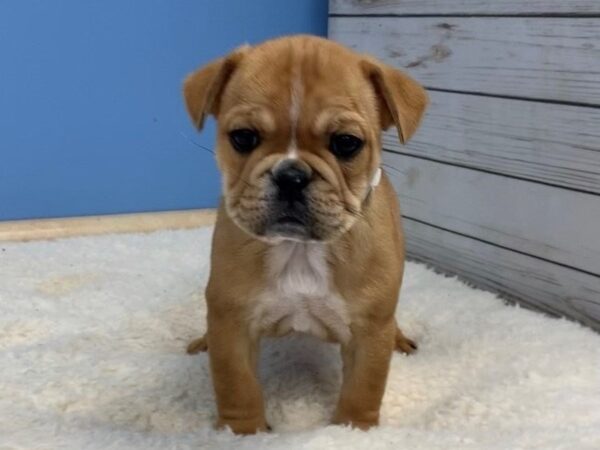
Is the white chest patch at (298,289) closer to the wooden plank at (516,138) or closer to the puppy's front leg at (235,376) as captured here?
the puppy's front leg at (235,376)

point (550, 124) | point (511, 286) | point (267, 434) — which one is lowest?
point (511, 286)

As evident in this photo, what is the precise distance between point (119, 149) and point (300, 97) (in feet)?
5.01

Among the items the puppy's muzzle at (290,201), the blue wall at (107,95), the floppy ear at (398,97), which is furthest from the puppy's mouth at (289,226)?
the blue wall at (107,95)

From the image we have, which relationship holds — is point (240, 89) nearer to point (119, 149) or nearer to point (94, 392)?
point (94, 392)

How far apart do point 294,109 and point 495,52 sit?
1042 mm

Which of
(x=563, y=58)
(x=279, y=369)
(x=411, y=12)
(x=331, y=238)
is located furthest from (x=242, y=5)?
(x=331, y=238)

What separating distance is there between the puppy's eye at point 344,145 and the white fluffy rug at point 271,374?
0.44m

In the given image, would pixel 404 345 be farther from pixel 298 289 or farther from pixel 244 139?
pixel 244 139

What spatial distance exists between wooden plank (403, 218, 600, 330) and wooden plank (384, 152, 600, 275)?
0.09ft

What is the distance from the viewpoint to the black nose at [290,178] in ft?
4.11

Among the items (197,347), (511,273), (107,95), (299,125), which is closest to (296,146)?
(299,125)

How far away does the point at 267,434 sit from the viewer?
4.62ft

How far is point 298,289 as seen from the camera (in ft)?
4.65

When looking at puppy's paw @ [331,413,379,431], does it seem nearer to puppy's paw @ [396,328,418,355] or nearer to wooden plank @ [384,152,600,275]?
puppy's paw @ [396,328,418,355]
